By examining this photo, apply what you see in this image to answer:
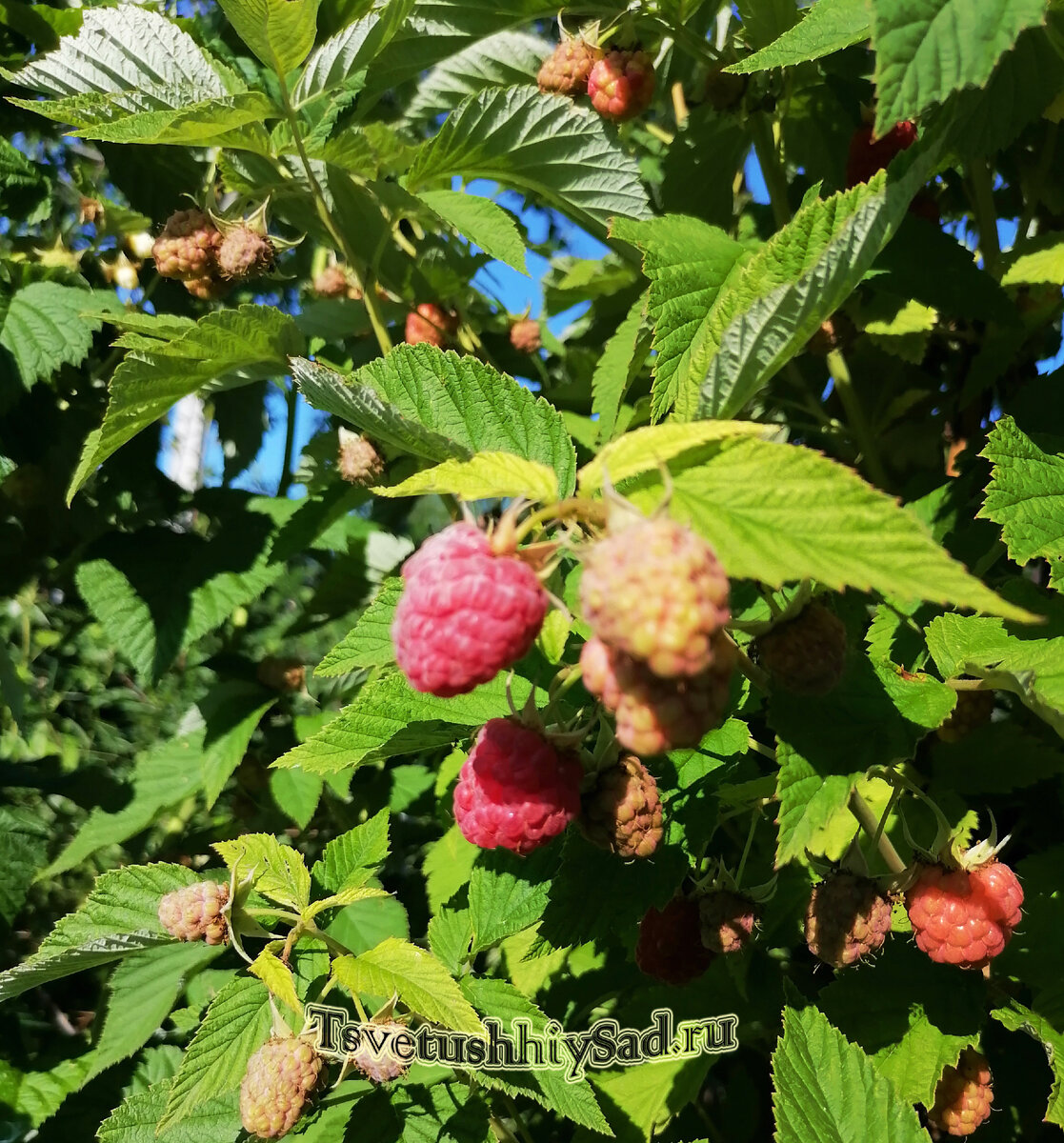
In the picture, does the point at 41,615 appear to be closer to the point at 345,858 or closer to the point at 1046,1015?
the point at 345,858

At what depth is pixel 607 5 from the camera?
48.4 inches

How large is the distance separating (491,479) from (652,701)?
0.62 feet

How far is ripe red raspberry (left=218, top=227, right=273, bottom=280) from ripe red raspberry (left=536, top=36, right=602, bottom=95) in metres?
0.44

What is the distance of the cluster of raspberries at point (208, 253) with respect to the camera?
1314 millimetres

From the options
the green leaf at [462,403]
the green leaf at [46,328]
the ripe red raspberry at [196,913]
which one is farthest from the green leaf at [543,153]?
the ripe red raspberry at [196,913]

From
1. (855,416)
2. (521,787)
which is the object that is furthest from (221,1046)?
(855,416)

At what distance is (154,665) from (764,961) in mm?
1026

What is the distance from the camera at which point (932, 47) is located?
0.67m

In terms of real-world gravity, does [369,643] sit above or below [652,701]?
below

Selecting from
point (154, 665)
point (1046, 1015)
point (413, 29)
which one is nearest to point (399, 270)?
point (413, 29)

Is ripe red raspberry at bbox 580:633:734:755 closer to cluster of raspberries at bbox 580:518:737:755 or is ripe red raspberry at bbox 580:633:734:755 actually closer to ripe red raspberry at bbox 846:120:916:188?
cluster of raspberries at bbox 580:518:737:755

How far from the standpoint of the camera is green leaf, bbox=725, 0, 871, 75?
2.73ft

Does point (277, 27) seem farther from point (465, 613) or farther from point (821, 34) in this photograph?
point (465, 613)

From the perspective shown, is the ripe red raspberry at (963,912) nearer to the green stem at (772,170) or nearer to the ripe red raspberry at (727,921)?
the ripe red raspberry at (727,921)
